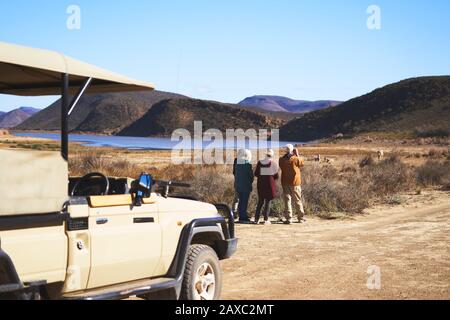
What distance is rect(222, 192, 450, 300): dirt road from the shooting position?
8.45 m

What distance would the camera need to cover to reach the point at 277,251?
1157 centimetres

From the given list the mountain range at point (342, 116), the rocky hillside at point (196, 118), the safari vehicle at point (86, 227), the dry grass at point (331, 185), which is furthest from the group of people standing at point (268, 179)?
the rocky hillside at point (196, 118)

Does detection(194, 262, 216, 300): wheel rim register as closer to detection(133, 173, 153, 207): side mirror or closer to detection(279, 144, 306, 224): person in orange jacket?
detection(133, 173, 153, 207): side mirror

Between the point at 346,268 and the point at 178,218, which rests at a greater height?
the point at 178,218

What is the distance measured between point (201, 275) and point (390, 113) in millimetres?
112794

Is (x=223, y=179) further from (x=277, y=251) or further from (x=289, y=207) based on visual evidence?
(x=277, y=251)

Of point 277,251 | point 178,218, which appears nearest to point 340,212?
point 277,251

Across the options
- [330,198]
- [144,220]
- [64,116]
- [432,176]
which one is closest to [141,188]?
[144,220]

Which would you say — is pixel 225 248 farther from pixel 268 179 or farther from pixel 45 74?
pixel 268 179

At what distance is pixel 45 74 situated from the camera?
663 centimetres

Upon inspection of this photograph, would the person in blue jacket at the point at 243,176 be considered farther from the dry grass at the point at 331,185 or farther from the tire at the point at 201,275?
the tire at the point at 201,275

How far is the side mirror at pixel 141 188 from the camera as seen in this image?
20.3 feet
